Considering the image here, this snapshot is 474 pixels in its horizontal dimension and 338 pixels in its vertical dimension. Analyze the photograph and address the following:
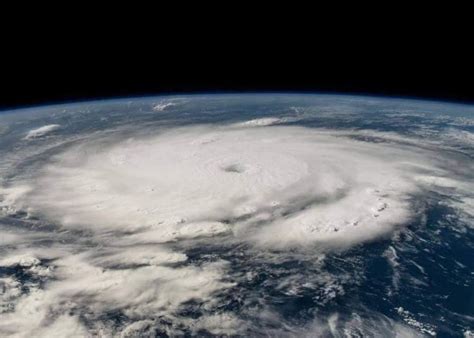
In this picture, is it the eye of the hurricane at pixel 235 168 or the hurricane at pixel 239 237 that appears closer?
the hurricane at pixel 239 237

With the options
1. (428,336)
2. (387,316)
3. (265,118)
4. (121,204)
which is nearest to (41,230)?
(121,204)

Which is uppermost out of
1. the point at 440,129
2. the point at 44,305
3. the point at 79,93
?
the point at 79,93

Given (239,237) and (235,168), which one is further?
(235,168)

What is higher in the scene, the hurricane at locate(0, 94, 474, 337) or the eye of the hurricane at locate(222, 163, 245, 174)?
the eye of the hurricane at locate(222, 163, 245, 174)

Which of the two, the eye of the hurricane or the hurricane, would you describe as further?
the eye of the hurricane

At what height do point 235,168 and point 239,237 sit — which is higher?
point 235,168

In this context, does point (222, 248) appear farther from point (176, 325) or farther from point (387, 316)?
point (387, 316)

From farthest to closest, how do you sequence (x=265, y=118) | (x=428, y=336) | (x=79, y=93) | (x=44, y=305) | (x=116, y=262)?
(x=265, y=118)
(x=79, y=93)
(x=116, y=262)
(x=44, y=305)
(x=428, y=336)

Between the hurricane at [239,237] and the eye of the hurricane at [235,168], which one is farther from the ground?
the eye of the hurricane at [235,168]
